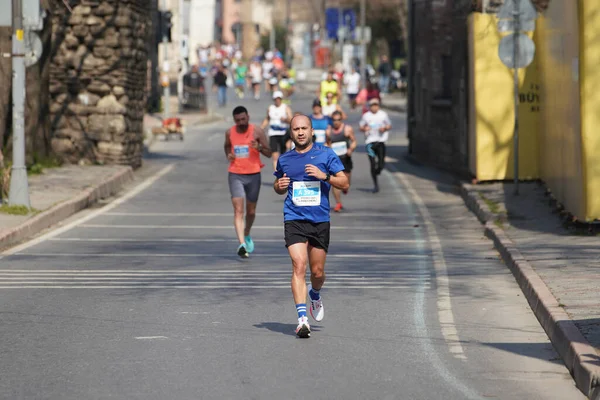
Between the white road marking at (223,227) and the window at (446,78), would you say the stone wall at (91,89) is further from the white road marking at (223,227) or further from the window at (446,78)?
the white road marking at (223,227)

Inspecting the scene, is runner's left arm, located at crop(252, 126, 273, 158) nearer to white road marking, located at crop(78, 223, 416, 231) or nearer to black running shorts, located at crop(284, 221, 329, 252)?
white road marking, located at crop(78, 223, 416, 231)

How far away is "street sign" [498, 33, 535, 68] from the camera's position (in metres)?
21.0

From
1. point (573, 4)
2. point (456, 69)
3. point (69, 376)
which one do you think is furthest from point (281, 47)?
point (69, 376)

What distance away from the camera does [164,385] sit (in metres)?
8.49

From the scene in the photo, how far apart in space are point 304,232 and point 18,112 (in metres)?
10.1

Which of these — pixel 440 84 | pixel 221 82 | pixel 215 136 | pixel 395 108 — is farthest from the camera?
pixel 221 82

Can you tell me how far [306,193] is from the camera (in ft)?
35.4

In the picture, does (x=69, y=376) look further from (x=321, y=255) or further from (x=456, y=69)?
(x=456, y=69)

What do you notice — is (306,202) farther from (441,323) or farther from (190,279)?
(190,279)

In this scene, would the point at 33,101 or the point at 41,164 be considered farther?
the point at 41,164

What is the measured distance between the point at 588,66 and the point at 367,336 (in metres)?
7.05

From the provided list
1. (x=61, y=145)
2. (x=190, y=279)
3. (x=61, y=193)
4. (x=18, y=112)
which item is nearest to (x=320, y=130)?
(x=61, y=193)

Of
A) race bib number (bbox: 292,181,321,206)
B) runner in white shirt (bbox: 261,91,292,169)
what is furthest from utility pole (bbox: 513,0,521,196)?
race bib number (bbox: 292,181,321,206)

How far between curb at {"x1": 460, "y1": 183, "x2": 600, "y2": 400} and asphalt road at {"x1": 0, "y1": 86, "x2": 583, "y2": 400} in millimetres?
107
